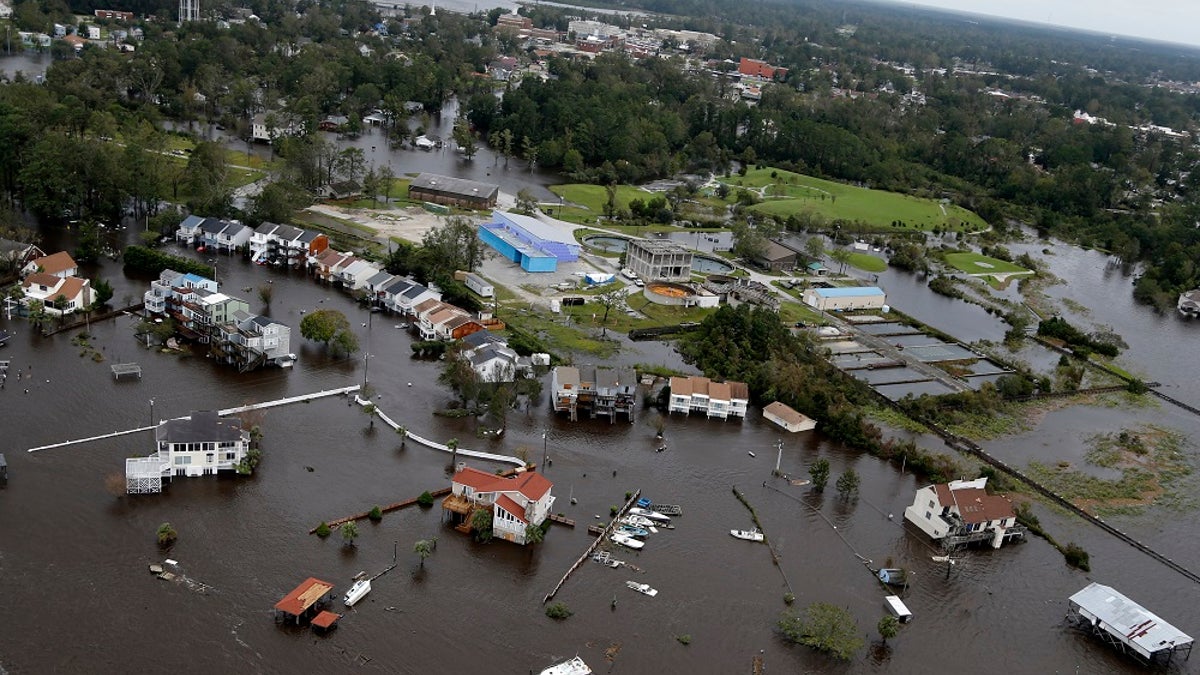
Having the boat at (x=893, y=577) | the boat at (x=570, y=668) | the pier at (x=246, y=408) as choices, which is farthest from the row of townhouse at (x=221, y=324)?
the boat at (x=893, y=577)

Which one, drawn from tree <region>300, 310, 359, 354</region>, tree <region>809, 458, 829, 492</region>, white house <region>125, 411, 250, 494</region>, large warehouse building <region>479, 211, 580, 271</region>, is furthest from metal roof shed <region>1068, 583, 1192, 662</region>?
large warehouse building <region>479, 211, 580, 271</region>

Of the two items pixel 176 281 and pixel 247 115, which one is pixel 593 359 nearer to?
pixel 176 281

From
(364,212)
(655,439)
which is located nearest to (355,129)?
(364,212)

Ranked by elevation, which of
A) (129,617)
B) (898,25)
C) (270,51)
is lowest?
(129,617)

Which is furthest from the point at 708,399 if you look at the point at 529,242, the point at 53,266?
the point at 53,266

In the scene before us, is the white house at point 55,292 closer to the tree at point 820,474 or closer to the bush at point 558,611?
the bush at point 558,611

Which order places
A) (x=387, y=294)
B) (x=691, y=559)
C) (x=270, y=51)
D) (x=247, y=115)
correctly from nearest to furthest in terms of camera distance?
(x=691, y=559), (x=387, y=294), (x=247, y=115), (x=270, y=51)

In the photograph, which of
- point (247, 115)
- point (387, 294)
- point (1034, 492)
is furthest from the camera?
point (247, 115)
